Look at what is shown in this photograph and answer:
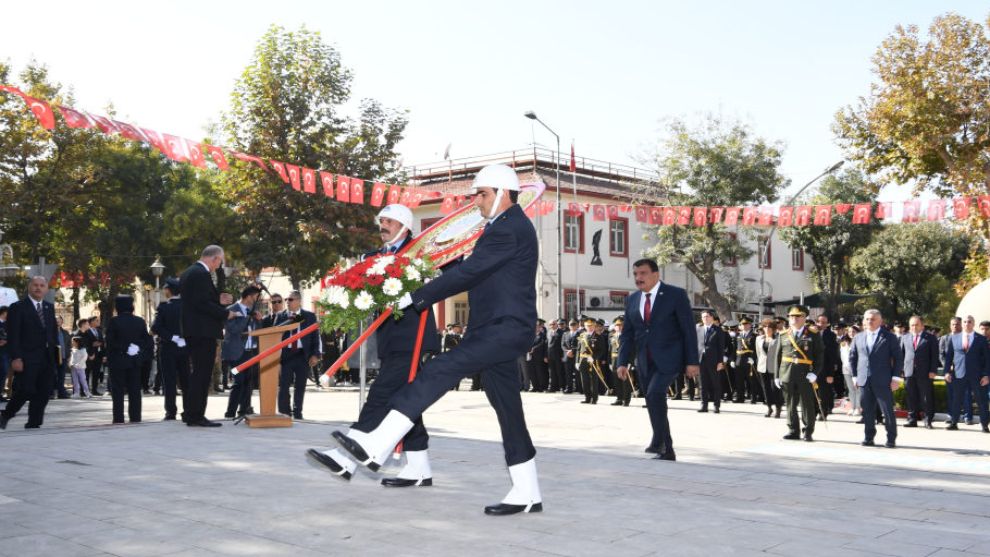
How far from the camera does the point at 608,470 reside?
7.95m

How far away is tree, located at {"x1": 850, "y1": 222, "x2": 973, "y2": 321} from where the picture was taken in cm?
4872

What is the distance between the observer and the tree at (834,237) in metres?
48.6

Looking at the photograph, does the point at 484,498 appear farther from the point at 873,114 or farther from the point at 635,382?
the point at 873,114

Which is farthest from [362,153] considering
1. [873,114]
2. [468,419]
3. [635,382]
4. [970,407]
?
[970,407]

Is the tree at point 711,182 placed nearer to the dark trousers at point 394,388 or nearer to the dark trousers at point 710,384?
the dark trousers at point 710,384

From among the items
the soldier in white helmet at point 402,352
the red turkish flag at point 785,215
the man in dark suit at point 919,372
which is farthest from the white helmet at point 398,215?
the red turkish flag at point 785,215

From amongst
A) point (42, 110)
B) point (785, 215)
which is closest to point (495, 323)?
point (42, 110)

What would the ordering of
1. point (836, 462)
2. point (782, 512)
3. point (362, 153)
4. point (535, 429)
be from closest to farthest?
point (782, 512) → point (836, 462) → point (535, 429) → point (362, 153)

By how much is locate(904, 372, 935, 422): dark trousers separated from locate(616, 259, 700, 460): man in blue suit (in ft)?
23.5

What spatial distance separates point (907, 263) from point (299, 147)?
32.9 m

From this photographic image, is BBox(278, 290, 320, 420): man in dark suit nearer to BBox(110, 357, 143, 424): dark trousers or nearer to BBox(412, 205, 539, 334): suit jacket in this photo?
BBox(110, 357, 143, 424): dark trousers

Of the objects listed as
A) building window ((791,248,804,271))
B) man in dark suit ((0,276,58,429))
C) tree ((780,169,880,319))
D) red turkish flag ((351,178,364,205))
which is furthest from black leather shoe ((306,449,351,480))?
building window ((791,248,804,271))

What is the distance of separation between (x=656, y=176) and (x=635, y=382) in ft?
67.5

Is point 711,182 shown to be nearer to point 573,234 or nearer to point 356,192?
point 573,234
